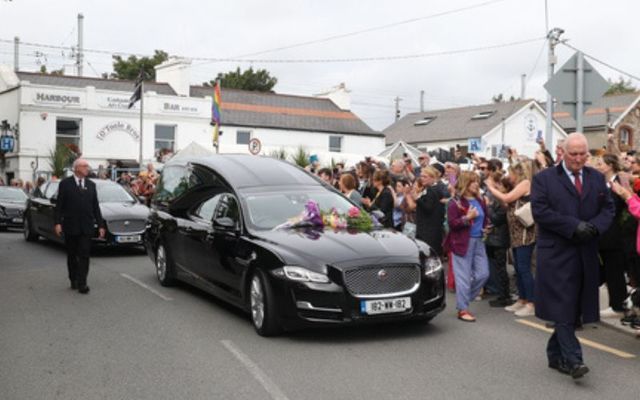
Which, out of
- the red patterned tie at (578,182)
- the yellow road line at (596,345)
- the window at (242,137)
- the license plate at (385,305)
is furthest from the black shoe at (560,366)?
the window at (242,137)

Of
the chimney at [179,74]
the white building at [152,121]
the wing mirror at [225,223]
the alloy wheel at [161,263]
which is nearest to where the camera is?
the wing mirror at [225,223]

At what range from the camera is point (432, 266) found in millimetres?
8328

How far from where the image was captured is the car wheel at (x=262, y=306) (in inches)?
310

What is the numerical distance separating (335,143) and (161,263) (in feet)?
128

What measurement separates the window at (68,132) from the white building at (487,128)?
75.4 ft

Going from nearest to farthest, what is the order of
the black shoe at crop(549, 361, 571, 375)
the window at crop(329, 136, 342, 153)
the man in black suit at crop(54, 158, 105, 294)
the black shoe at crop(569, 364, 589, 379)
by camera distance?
the black shoe at crop(569, 364, 589, 379)
the black shoe at crop(549, 361, 571, 375)
the man in black suit at crop(54, 158, 105, 294)
the window at crop(329, 136, 342, 153)

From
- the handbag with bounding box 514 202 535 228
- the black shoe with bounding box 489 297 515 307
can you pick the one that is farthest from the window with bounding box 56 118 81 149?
the handbag with bounding box 514 202 535 228

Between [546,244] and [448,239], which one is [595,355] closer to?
[546,244]

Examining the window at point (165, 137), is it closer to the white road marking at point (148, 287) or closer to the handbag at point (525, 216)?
the white road marking at point (148, 287)

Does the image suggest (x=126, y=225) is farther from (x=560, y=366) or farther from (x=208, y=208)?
(x=560, y=366)

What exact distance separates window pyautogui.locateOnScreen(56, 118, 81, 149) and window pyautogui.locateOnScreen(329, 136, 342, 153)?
16337mm

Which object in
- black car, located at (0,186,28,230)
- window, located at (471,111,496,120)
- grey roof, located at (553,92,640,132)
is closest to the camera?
black car, located at (0,186,28,230)

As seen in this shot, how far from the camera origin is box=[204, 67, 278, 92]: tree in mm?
70000

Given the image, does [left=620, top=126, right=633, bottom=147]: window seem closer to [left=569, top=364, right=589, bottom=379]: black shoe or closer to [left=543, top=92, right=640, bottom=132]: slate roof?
[left=543, top=92, right=640, bottom=132]: slate roof
